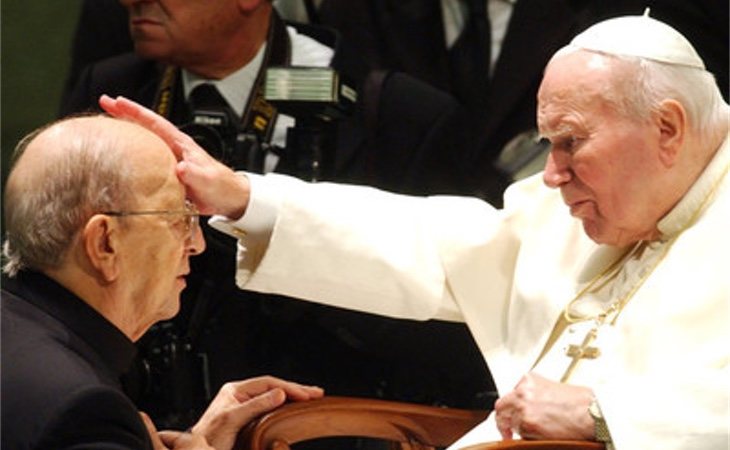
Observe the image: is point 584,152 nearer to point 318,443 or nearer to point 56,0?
point 318,443

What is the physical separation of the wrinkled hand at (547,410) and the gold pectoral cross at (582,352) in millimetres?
239

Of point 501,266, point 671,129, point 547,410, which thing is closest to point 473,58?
point 501,266

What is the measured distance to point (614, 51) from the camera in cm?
405

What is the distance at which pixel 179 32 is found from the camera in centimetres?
516

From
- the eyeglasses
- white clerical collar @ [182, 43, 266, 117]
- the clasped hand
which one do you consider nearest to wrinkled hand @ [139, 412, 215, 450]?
the clasped hand

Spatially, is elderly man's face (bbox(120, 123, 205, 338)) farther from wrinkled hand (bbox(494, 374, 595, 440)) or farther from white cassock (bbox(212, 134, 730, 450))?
Result: wrinkled hand (bbox(494, 374, 595, 440))

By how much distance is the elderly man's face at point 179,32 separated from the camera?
5152 millimetres

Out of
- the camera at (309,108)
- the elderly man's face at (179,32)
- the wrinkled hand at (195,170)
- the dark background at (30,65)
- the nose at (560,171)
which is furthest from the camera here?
the dark background at (30,65)

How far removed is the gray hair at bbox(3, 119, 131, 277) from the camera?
3.43 meters

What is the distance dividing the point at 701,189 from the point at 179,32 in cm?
168

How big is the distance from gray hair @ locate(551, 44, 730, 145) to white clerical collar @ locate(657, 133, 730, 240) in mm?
50

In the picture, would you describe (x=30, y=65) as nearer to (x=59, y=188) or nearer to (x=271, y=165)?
(x=271, y=165)

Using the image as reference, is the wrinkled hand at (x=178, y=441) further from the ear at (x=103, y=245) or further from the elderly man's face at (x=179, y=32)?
the elderly man's face at (x=179, y=32)

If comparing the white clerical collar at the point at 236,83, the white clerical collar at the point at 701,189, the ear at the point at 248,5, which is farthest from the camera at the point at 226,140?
the white clerical collar at the point at 701,189
